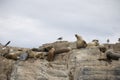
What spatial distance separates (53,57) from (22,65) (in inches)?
104

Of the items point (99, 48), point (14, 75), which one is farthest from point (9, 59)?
point (99, 48)

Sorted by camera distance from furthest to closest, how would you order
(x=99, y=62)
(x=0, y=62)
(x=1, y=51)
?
(x=1, y=51), (x=0, y=62), (x=99, y=62)

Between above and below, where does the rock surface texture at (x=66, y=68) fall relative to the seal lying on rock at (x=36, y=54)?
below

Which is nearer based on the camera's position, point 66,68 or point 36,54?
point 66,68

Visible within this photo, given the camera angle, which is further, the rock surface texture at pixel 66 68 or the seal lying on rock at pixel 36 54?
the seal lying on rock at pixel 36 54

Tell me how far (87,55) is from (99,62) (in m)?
1.28

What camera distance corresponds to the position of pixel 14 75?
2006 cm

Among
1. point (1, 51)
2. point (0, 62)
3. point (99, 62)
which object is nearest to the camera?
point (99, 62)

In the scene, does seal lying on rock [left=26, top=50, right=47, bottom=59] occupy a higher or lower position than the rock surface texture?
higher

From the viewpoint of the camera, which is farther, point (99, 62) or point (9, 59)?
point (9, 59)

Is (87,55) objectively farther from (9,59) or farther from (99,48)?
(9,59)

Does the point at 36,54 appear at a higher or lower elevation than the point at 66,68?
higher

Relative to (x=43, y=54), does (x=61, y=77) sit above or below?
below

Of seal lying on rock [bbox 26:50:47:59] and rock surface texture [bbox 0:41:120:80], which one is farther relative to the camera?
seal lying on rock [bbox 26:50:47:59]
